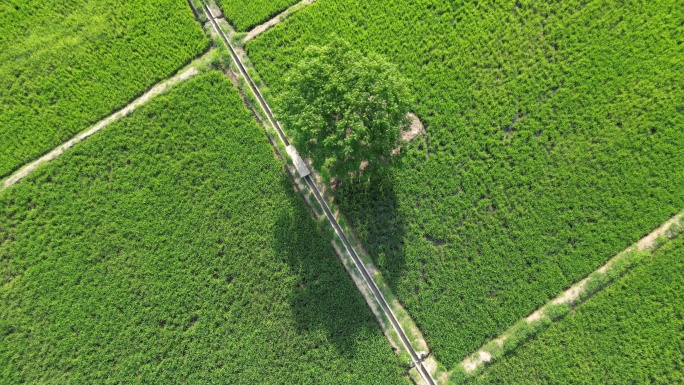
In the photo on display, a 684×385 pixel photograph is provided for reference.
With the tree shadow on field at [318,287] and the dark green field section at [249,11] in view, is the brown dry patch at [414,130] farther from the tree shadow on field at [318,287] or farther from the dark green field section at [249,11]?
the dark green field section at [249,11]

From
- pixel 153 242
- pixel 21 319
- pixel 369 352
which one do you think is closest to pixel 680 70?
pixel 369 352

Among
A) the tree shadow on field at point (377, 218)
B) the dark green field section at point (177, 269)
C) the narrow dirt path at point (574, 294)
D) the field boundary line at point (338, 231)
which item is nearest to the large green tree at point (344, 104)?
the tree shadow on field at point (377, 218)

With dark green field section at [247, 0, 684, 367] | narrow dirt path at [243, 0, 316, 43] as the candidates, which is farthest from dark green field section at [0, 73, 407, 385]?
narrow dirt path at [243, 0, 316, 43]

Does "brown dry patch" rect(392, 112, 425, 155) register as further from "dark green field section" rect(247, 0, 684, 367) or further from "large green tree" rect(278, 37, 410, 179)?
"large green tree" rect(278, 37, 410, 179)

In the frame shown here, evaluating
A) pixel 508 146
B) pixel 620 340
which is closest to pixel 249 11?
pixel 508 146

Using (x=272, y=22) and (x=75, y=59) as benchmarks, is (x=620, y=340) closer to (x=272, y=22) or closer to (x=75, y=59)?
(x=272, y=22)
